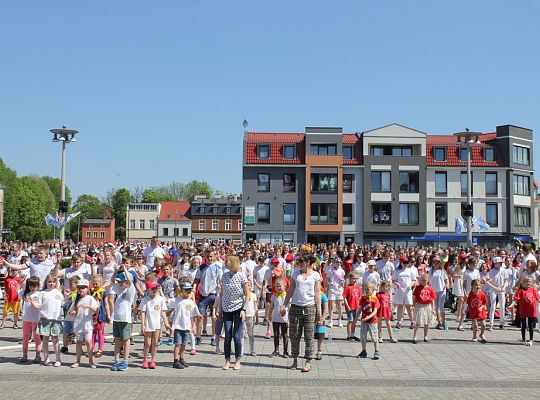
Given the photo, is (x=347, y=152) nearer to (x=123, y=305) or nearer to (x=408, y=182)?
(x=408, y=182)

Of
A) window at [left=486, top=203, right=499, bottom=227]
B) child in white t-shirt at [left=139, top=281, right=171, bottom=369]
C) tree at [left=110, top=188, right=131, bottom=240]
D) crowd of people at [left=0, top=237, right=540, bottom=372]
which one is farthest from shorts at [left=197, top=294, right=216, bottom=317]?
tree at [left=110, top=188, right=131, bottom=240]

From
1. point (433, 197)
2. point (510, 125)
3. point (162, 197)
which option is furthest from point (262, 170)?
point (162, 197)

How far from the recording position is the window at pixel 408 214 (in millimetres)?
53469

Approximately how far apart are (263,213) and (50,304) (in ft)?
140

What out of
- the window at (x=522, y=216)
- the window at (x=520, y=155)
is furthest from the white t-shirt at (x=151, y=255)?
the window at (x=522, y=216)

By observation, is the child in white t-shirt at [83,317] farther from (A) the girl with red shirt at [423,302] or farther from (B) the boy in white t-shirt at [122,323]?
(A) the girl with red shirt at [423,302]

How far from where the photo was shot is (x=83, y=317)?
10383 millimetres

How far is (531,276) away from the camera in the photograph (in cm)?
1461

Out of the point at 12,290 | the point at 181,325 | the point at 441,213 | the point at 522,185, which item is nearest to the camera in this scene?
the point at 181,325

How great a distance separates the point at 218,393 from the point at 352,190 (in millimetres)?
45633

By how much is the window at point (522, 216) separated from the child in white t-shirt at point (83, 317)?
2005 inches

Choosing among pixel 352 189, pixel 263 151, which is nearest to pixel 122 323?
pixel 263 151

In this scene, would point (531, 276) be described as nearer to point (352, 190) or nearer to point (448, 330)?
point (448, 330)

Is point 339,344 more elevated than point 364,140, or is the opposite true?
point 364,140
